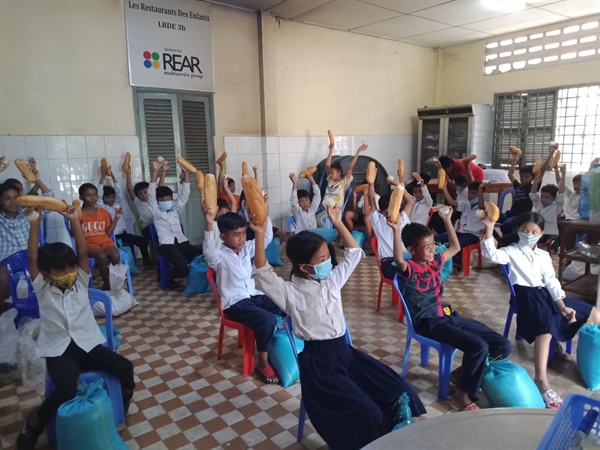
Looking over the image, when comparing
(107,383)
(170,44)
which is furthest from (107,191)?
(107,383)

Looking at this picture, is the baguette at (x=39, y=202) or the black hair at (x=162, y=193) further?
the black hair at (x=162, y=193)

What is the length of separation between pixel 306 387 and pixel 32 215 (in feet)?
5.21

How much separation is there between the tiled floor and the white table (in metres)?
1.07

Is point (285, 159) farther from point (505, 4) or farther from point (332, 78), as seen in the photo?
point (505, 4)

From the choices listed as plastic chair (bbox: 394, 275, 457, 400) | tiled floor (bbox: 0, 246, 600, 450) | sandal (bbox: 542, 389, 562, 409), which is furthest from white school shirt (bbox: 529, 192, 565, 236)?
plastic chair (bbox: 394, 275, 457, 400)

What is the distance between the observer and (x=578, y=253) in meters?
3.87

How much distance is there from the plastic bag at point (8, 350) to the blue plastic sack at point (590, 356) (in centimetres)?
341

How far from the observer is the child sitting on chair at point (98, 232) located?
4.06 meters

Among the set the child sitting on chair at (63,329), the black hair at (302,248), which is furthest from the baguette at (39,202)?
the black hair at (302,248)

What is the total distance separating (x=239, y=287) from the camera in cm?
278

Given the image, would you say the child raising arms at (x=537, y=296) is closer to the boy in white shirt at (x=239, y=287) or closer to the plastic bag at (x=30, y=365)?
the boy in white shirt at (x=239, y=287)

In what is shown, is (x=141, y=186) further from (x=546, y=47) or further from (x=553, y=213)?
(x=546, y=47)

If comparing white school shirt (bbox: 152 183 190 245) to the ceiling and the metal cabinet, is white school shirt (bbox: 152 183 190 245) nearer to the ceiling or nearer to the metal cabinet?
the ceiling

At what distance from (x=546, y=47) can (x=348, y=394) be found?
7006mm
